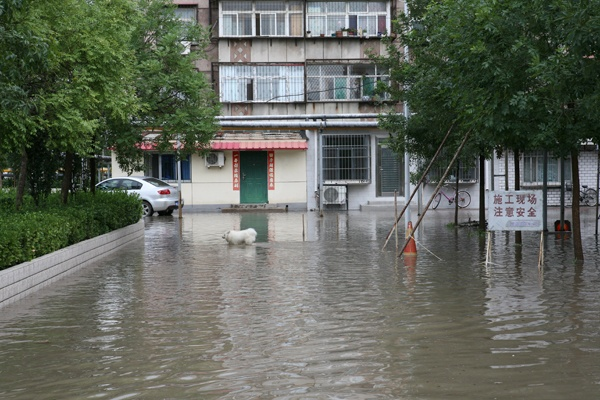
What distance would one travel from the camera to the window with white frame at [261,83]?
131 ft

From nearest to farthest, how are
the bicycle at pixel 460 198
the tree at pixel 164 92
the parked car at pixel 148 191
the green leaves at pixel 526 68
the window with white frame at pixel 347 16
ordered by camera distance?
the green leaves at pixel 526 68, the tree at pixel 164 92, the parked car at pixel 148 191, the bicycle at pixel 460 198, the window with white frame at pixel 347 16

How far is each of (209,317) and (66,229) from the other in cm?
565

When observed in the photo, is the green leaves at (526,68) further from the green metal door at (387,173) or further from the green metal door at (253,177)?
the green metal door at (253,177)

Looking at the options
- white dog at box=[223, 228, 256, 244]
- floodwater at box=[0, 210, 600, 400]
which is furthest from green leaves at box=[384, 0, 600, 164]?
white dog at box=[223, 228, 256, 244]

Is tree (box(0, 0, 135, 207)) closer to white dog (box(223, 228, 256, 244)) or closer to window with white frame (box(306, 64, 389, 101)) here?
white dog (box(223, 228, 256, 244))

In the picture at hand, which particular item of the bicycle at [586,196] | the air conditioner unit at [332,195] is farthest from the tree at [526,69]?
the bicycle at [586,196]

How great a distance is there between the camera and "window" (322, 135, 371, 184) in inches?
1610

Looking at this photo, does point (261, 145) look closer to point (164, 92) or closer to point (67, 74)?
point (164, 92)

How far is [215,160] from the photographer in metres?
40.5

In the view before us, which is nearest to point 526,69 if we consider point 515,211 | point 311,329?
point 515,211

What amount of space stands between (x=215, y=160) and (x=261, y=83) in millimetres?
4086

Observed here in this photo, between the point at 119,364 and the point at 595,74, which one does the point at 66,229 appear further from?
the point at 595,74

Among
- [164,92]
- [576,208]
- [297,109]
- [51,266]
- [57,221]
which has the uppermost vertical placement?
[297,109]

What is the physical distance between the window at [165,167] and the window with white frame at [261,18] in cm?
630
